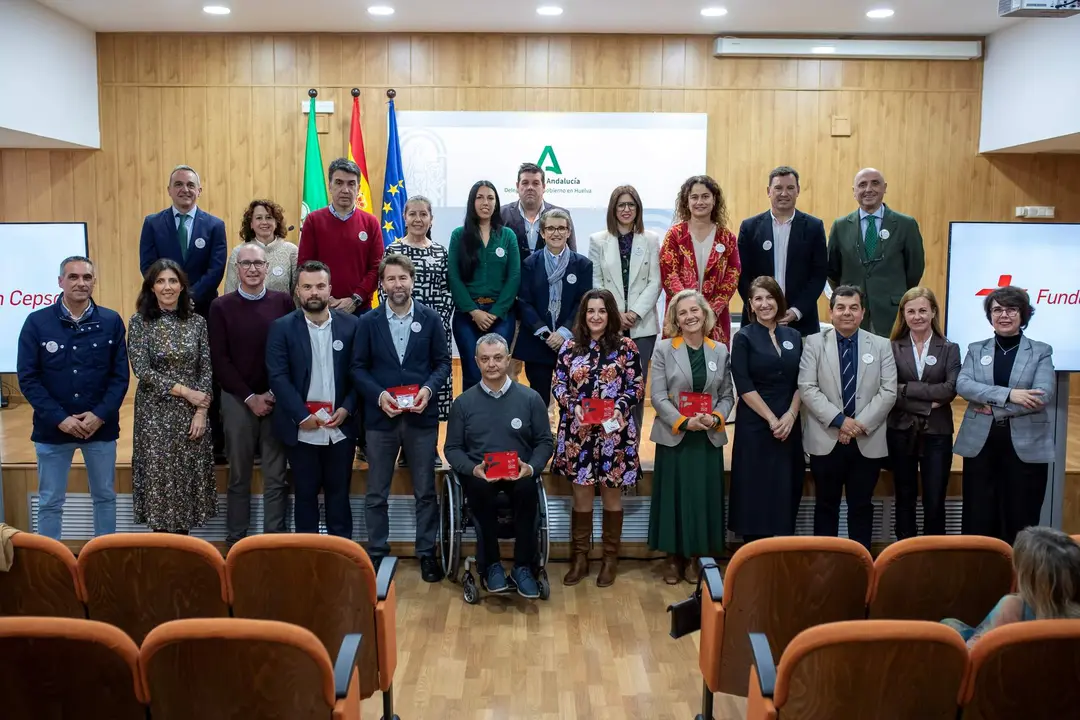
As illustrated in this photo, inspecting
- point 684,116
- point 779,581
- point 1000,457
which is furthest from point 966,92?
point 779,581

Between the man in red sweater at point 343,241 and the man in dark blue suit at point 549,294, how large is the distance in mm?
822

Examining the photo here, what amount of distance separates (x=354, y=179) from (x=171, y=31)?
3796mm

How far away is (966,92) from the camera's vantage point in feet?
24.7

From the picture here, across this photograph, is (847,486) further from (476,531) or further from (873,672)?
(873,672)

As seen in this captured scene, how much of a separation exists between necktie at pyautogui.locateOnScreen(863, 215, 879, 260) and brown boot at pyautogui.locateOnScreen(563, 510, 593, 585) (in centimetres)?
208

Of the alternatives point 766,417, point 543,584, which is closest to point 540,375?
point 543,584

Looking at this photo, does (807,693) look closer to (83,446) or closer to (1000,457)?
(1000,457)

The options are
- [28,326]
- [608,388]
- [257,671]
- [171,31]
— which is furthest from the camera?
[171,31]

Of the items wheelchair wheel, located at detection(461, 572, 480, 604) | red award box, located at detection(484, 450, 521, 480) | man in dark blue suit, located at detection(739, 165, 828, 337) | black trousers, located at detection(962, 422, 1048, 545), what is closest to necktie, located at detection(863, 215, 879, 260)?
man in dark blue suit, located at detection(739, 165, 828, 337)

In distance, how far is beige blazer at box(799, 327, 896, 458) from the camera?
4133mm

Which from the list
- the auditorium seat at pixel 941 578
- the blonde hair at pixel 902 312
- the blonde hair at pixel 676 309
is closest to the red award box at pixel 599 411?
the blonde hair at pixel 676 309

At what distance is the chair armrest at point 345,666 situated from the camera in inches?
84.2

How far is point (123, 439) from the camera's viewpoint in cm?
568

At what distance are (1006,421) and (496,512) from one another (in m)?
2.39
